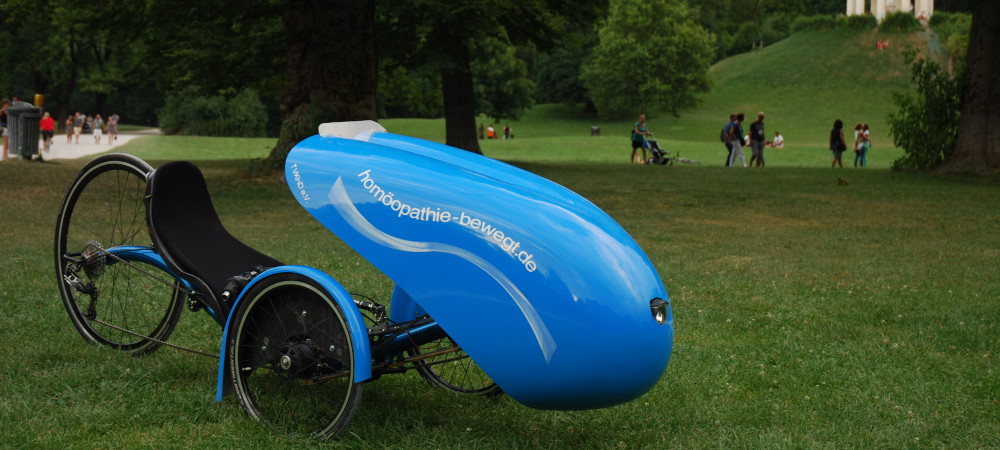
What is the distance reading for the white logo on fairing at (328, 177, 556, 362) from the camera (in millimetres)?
3885

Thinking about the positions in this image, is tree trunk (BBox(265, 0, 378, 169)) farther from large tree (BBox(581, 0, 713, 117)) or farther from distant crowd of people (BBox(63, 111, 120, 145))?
large tree (BBox(581, 0, 713, 117))

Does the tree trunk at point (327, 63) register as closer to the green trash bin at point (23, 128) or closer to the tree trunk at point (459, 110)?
the green trash bin at point (23, 128)

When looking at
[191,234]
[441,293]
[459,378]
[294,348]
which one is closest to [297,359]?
[294,348]

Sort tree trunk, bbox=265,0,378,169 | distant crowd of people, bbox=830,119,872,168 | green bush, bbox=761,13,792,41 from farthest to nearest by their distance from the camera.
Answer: green bush, bbox=761,13,792,41 < distant crowd of people, bbox=830,119,872,168 < tree trunk, bbox=265,0,378,169

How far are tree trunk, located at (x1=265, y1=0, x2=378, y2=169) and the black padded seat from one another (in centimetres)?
1264

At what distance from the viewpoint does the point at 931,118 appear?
24.5m

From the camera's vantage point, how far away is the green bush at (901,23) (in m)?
86.4

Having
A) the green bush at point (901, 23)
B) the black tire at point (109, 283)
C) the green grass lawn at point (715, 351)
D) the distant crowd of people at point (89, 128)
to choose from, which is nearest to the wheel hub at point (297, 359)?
the green grass lawn at point (715, 351)

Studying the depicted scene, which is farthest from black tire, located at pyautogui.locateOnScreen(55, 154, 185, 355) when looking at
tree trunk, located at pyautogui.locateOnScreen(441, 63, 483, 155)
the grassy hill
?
the grassy hill

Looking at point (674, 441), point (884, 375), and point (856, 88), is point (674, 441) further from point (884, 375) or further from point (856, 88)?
point (856, 88)

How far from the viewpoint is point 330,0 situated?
1803 centimetres

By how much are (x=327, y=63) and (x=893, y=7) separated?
284 ft

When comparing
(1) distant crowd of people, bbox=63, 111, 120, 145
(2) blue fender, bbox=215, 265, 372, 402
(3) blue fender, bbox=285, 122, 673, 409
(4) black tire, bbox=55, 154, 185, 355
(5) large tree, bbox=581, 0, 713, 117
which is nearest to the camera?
(3) blue fender, bbox=285, 122, 673, 409

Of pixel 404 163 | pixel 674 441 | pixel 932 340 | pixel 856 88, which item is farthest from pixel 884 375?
pixel 856 88
